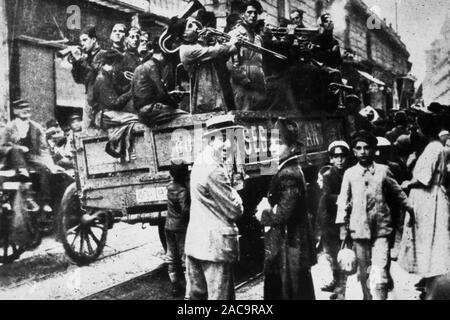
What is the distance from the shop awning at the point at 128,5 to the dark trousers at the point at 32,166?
12.6 ft

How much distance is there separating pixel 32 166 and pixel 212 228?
9.30 feet

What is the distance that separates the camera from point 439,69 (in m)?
5.14

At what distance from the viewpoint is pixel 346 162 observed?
480 centimetres

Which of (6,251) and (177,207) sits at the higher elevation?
(177,207)

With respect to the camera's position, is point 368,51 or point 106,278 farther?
point 368,51

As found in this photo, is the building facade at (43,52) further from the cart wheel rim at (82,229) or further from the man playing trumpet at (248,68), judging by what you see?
the man playing trumpet at (248,68)

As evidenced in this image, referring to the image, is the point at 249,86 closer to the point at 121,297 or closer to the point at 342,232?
the point at 342,232

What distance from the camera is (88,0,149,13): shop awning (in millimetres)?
8176

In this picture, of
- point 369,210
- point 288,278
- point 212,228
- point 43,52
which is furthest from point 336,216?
point 43,52

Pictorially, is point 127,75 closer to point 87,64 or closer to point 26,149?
point 87,64

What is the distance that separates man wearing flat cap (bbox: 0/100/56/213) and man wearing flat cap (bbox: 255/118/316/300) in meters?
2.82

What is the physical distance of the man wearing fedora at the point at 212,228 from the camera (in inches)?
142

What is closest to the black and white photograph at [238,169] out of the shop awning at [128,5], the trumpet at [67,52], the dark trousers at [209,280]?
the dark trousers at [209,280]
